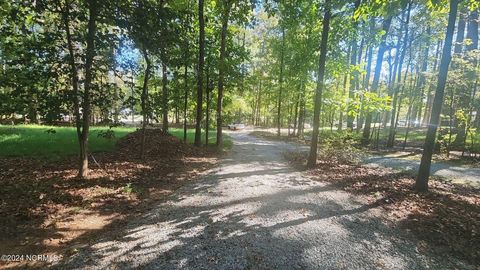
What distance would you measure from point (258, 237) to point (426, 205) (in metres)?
4.88

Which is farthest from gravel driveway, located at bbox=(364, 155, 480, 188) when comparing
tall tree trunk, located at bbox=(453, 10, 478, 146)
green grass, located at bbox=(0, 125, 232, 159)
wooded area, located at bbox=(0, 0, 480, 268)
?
green grass, located at bbox=(0, 125, 232, 159)

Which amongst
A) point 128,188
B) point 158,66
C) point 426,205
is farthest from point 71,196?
point 426,205

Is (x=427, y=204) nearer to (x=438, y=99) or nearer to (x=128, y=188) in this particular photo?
(x=438, y=99)

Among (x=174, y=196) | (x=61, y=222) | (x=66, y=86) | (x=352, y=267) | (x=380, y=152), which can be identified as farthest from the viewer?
(x=380, y=152)

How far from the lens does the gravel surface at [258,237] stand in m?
4.23

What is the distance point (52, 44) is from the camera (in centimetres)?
621

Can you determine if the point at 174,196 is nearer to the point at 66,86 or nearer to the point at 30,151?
the point at 66,86

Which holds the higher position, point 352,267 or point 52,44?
point 52,44

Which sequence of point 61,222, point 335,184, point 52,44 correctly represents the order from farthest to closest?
point 335,184 → point 52,44 → point 61,222

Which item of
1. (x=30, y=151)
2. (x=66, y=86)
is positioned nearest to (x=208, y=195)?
(x=66, y=86)

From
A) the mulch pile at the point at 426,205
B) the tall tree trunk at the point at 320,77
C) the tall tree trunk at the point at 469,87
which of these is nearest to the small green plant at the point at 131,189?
the mulch pile at the point at 426,205

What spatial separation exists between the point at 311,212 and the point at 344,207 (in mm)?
1061

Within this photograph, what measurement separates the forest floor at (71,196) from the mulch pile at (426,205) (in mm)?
5605

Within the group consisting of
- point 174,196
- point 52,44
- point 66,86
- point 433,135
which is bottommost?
point 174,196
